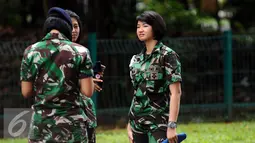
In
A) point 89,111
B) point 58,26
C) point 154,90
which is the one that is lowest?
point 89,111

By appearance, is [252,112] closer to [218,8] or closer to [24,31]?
[218,8]

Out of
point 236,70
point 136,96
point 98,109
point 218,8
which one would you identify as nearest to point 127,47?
point 98,109

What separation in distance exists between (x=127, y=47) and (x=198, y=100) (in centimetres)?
206

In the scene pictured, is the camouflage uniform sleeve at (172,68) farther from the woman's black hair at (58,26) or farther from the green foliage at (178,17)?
the green foliage at (178,17)

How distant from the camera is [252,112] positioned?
14.6 m

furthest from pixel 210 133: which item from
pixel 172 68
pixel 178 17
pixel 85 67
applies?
pixel 85 67

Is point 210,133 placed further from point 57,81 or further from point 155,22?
point 57,81

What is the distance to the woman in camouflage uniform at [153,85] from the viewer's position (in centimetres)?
539

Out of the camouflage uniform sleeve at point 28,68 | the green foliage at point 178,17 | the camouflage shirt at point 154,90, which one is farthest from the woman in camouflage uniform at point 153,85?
the green foliage at point 178,17

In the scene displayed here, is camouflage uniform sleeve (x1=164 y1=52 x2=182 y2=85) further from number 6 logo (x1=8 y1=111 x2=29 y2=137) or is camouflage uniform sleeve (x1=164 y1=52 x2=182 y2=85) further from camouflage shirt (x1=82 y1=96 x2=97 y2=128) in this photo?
number 6 logo (x1=8 y1=111 x2=29 y2=137)

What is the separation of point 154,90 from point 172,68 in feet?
0.86

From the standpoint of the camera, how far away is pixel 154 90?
546 centimetres

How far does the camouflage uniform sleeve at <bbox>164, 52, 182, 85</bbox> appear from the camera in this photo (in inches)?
209

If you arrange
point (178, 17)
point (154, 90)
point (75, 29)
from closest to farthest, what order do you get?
1. point (154, 90)
2. point (75, 29)
3. point (178, 17)
